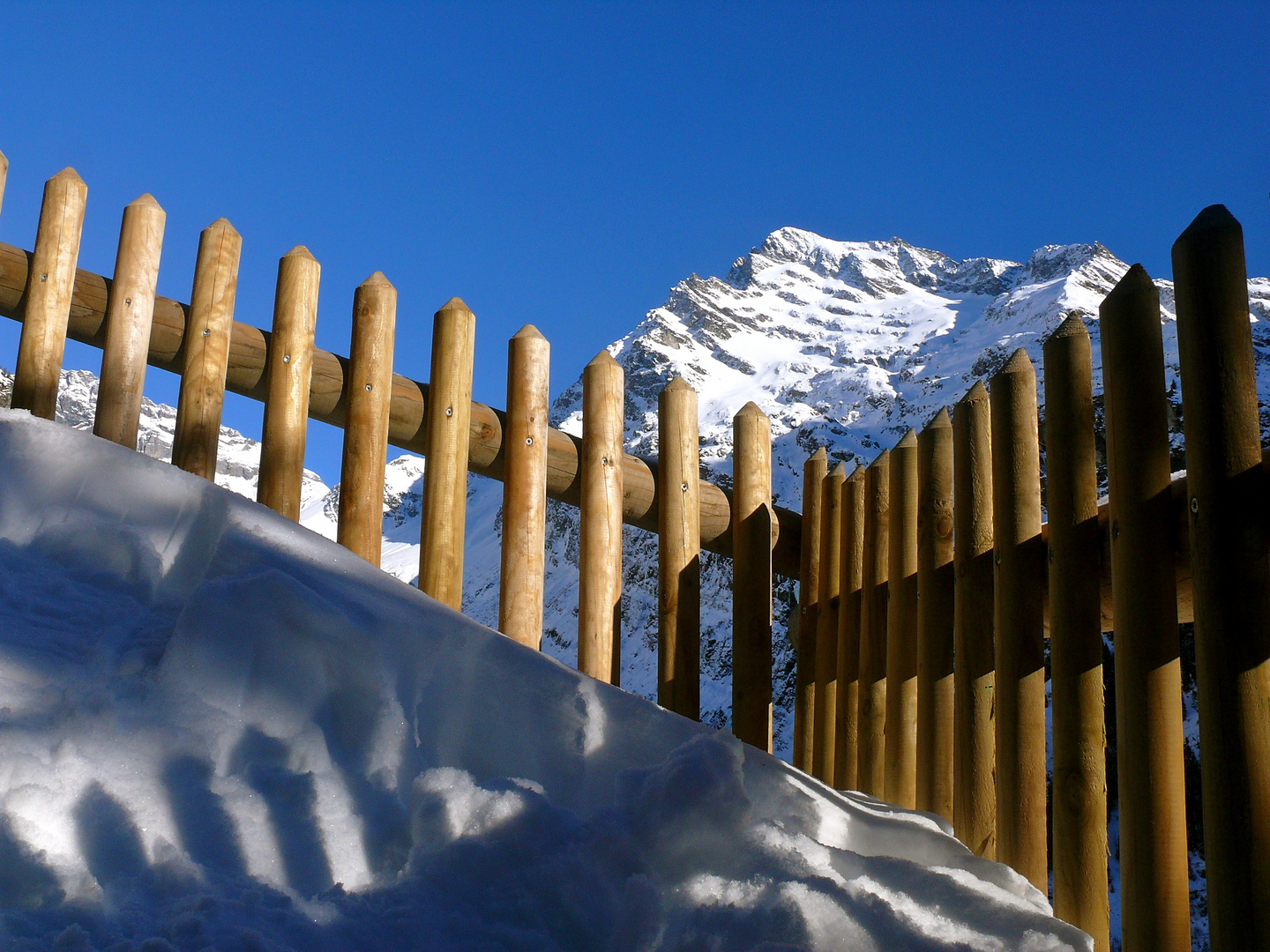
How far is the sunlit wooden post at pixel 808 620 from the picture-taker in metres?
2.54

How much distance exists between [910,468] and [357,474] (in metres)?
1.30

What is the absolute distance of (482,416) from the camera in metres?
2.35

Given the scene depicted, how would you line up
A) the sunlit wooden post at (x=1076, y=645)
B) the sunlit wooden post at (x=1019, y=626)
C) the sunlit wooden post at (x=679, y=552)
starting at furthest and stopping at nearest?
1. the sunlit wooden post at (x=679, y=552)
2. the sunlit wooden post at (x=1019, y=626)
3. the sunlit wooden post at (x=1076, y=645)

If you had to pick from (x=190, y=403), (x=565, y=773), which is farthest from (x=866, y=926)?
(x=190, y=403)

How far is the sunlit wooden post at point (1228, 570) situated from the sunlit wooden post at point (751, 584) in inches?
48.2

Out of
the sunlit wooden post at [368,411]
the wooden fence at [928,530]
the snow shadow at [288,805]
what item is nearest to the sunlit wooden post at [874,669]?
the wooden fence at [928,530]

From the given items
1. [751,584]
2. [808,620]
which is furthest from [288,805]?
[808,620]

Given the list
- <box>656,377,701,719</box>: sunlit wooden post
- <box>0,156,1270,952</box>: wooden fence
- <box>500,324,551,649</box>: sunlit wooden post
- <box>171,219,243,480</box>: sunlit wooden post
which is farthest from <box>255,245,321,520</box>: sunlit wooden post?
<box>656,377,701,719</box>: sunlit wooden post

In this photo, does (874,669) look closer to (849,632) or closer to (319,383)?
(849,632)

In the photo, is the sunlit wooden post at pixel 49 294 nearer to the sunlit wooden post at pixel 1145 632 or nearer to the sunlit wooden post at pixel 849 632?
the sunlit wooden post at pixel 849 632

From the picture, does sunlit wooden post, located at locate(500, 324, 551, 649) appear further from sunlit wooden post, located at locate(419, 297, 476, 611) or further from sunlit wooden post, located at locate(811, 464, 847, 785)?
sunlit wooden post, located at locate(811, 464, 847, 785)

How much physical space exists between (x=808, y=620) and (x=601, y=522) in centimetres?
69

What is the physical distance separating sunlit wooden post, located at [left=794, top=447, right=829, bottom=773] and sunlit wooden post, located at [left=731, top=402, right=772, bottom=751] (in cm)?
11

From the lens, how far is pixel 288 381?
2.18 m
